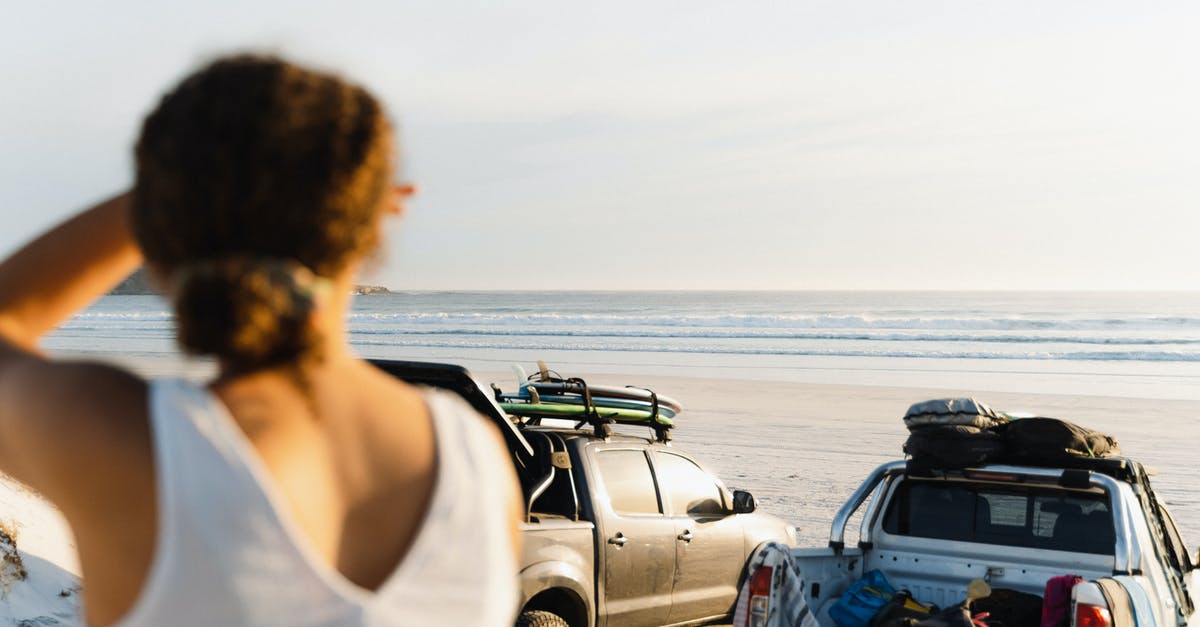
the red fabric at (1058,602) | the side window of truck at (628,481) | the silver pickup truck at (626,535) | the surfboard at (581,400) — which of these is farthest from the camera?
the surfboard at (581,400)

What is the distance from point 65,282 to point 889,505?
670 cm

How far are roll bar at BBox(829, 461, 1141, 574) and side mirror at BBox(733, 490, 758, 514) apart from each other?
1363 millimetres

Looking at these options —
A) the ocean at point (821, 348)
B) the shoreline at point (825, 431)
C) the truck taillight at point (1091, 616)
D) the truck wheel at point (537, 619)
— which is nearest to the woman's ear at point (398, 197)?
the truck taillight at point (1091, 616)

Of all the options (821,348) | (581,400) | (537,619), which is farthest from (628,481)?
(821,348)

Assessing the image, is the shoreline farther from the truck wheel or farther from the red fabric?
the red fabric

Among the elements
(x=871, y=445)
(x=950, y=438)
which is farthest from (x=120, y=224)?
(x=871, y=445)

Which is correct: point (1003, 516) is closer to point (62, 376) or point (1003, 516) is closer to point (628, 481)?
point (628, 481)

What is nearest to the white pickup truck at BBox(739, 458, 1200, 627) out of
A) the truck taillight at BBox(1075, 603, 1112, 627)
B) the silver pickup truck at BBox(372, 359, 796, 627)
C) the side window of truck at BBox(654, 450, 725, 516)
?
the truck taillight at BBox(1075, 603, 1112, 627)

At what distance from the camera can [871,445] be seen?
61.1ft

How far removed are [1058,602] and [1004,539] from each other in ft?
3.87

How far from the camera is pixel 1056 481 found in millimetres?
6758

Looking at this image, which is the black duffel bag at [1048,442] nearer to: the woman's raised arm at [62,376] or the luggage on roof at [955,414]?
the luggage on roof at [955,414]

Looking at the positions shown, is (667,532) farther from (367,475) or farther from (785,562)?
(367,475)

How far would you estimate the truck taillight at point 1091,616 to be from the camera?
566 cm
